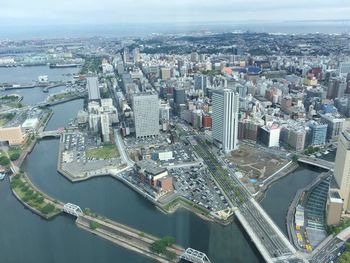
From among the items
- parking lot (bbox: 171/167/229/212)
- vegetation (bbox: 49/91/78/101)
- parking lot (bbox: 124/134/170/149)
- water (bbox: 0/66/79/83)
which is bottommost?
parking lot (bbox: 171/167/229/212)

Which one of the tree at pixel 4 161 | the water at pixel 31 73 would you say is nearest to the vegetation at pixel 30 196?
Answer: the tree at pixel 4 161

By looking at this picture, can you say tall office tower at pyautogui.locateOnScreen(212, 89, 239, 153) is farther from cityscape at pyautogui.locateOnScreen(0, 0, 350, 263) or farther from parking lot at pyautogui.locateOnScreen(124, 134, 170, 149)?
parking lot at pyautogui.locateOnScreen(124, 134, 170, 149)

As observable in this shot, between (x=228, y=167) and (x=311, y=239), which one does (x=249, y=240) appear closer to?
(x=311, y=239)

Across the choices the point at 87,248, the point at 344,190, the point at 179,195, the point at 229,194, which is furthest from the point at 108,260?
the point at 344,190

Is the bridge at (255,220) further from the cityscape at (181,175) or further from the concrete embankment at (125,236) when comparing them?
the concrete embankment at (125,236)

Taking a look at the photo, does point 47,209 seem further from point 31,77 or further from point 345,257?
point 31,77

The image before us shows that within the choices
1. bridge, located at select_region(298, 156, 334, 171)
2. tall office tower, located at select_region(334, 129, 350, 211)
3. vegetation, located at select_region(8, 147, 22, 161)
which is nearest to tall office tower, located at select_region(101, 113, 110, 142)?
vegetation, located at select_region(8, 147, 22, 161)

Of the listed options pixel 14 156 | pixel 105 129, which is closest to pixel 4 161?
pixel 14 156
